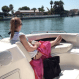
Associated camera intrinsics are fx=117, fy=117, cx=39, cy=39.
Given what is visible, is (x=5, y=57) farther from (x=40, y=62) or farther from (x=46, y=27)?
(x=46, y=27)

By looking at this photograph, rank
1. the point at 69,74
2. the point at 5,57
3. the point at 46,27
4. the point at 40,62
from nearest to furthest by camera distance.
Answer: the point at 5,57
the point at 40,62
the point at 69,74
the point at 46,27

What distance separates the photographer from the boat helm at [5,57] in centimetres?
109

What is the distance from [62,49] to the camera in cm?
234

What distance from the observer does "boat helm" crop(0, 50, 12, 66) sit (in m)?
1.09

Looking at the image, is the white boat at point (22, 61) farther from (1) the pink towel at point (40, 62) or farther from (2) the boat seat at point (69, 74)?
(1) the pink towel at point (40, 62)

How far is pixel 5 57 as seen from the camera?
1.10 m

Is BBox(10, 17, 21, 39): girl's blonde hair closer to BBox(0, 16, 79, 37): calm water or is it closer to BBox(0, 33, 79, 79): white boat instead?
BBox(0, 33, 79, 79): white boat

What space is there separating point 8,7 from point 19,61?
72.9 meters

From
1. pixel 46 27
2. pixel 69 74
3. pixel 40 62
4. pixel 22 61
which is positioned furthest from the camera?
pixel 46 27

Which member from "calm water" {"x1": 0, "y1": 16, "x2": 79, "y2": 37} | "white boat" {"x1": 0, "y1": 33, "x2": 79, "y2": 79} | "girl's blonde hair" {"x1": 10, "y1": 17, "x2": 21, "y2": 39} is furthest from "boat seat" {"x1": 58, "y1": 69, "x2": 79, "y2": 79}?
"calm water" {"x1": 0, "y1": 16, "x2": 79, "y2": 37}

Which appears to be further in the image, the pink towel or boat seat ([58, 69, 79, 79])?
boat seat ([58, 69, 79, 79])

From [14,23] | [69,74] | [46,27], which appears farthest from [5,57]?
[46,27]

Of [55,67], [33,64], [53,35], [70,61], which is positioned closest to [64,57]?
[70,61]

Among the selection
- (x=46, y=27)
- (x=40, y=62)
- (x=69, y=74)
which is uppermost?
(x=40, y=62)
